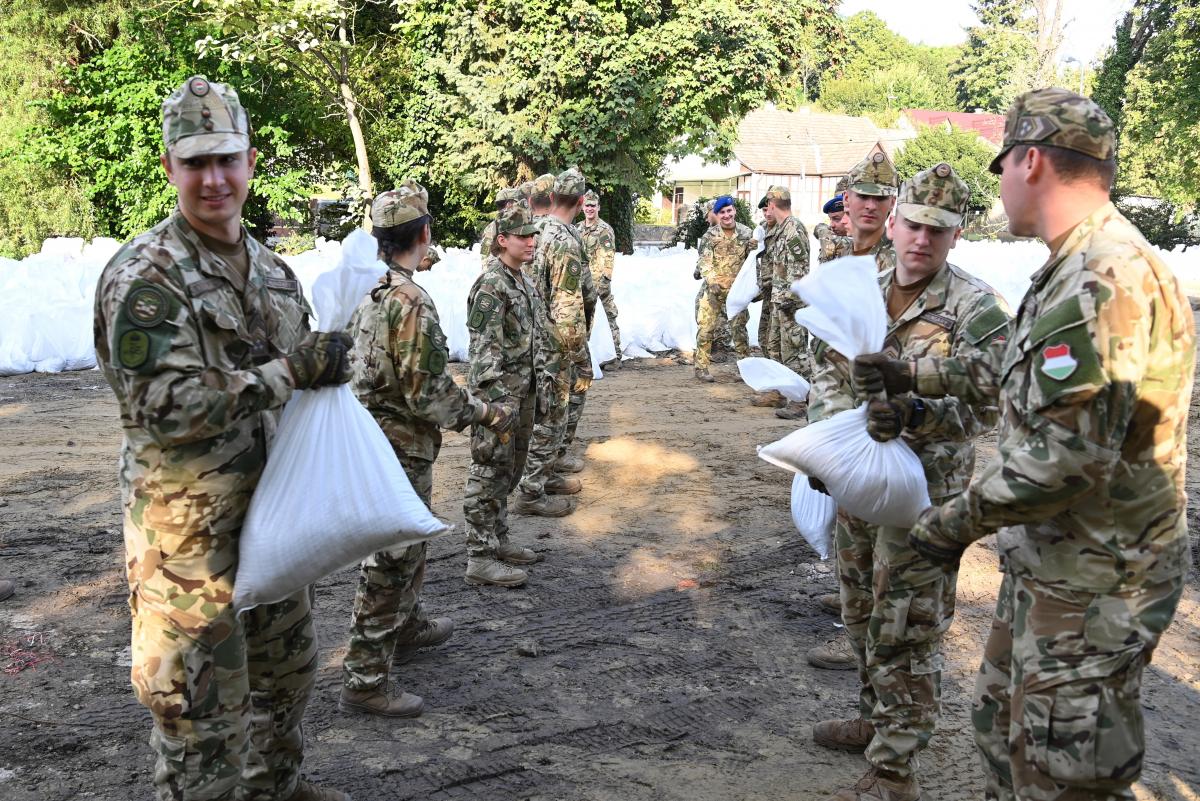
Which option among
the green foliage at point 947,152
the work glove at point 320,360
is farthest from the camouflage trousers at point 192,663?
the green foliage at point 947,152

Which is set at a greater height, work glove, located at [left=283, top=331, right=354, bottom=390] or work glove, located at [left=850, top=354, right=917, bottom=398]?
work glove, located at [left=283, top=331, right=354, bottom=390]

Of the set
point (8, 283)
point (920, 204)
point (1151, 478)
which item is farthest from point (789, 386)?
point (8, 283)

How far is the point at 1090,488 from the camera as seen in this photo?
88.1 inches

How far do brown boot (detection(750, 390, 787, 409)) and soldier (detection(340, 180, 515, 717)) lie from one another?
6.40 m

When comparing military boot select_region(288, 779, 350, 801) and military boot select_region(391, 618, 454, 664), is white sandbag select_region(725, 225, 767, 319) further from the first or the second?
military boot select_region(288, 779, 350, 801)

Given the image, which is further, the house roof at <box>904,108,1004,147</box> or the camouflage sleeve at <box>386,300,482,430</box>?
the house roof at <box>904,108,1004,147</box>

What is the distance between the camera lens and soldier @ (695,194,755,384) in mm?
11258

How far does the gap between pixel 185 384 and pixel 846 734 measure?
281 centimetres

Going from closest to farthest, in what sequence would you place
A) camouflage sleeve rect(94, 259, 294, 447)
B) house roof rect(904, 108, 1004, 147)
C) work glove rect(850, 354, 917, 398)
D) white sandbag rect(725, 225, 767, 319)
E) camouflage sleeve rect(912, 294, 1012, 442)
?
1. camouflage sleeve rect(94, 259, 294, 447)
2. work glove rect(850, 354, 917, 398)
3. camouflage sleeve rect(912, 294, 1012, 442)
4. white sandbag rect(725, 225, 767, 319)
5. house roof rect(904, 108, 1004, 147)

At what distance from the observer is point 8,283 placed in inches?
442

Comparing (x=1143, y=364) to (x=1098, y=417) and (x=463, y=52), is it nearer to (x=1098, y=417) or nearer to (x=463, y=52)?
(x=1098, y=417)

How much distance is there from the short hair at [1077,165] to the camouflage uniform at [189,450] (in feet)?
6.68

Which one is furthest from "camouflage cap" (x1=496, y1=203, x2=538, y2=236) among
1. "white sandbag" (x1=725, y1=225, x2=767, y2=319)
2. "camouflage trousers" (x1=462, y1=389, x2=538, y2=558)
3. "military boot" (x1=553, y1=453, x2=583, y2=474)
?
"white sandbag" (x1=725, y1=225, x2=767, y2=319)

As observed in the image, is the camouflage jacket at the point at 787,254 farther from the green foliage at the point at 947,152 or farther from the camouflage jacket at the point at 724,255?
the green foliage at the point at 947,152
